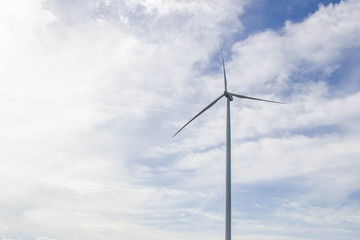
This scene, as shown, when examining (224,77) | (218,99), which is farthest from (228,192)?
(224,77)

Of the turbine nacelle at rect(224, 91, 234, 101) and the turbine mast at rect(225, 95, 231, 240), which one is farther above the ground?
the turbine nacelle at rect(224, 91, 234, 101)

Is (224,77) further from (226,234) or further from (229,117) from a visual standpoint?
(226,234)

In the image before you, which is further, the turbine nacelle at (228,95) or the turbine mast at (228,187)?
the turbine nacelle at (228,95)

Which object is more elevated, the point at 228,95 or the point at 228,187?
the point at 228,95

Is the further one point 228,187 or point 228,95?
point 228,95

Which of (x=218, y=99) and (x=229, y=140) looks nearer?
(x=229, y=140)

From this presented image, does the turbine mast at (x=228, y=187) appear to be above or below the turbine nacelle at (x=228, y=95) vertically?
below

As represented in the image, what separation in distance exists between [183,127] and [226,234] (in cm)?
2739

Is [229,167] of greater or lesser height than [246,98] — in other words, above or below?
below

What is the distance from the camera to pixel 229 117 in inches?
2259

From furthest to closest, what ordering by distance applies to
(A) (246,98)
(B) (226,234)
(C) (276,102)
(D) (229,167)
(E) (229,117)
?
(A) (246,98), (C) (276,102), (E) (229,117), (D) (229,167), (B) (226,234)

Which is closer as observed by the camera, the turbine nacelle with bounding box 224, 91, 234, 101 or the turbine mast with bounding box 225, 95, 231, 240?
the turbine mast with bounding box 225, 95, 231, 240

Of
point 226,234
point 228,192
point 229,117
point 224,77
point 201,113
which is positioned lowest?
point 226,234

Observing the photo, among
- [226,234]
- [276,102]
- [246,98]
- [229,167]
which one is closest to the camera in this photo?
[226,234]
